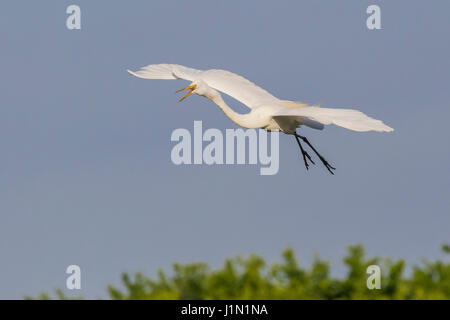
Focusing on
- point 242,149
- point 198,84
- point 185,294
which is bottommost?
point 185,294

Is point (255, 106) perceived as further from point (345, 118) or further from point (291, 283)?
point (291, 283)

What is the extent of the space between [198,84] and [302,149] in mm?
2967

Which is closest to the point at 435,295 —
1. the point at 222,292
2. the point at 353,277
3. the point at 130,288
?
the point at 353,277

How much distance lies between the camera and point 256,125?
53.9ft

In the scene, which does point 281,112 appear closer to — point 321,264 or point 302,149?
point 302,149

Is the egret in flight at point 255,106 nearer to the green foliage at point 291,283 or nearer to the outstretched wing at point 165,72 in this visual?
the outstretched wing at point 165,72

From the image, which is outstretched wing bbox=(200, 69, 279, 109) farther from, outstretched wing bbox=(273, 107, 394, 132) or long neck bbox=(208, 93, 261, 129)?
outstretched wing bbox=(273, 107, 394, 132)

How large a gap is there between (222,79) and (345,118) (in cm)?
398

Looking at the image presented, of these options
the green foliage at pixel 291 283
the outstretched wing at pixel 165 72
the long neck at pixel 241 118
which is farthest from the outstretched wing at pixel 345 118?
the green foliage at pixel 291 283

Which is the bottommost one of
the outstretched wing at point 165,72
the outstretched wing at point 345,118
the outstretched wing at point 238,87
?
the outstretched wing at point 345,118

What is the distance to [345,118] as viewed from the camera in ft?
47.0

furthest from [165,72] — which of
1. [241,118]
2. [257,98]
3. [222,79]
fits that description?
[241,118]

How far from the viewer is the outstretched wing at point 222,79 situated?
17.2 m
